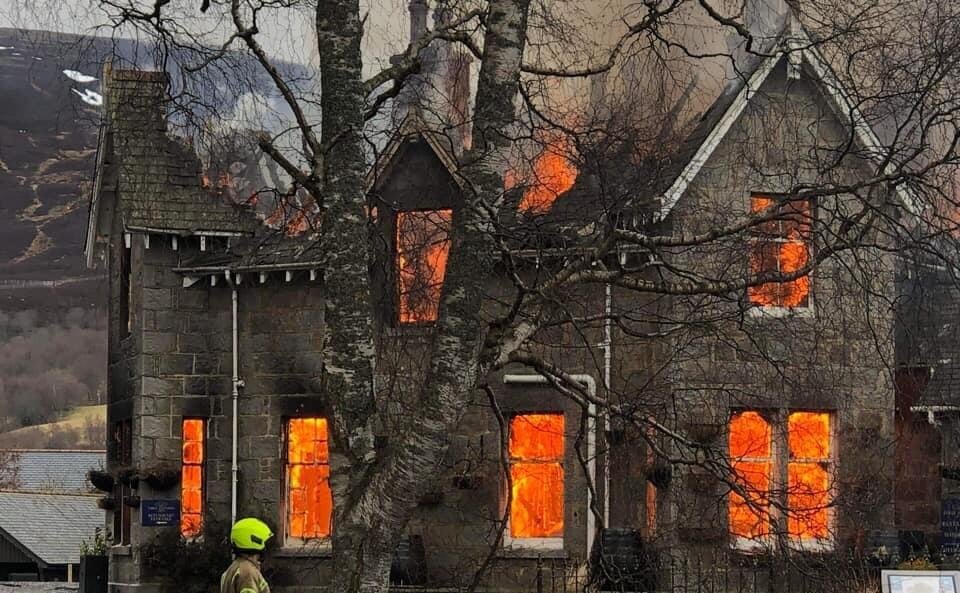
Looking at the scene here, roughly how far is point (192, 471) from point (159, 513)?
0.93 meters

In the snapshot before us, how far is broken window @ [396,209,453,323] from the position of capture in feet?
64.0

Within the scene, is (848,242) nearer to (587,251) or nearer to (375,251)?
(587,251)

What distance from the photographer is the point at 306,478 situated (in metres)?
26.1

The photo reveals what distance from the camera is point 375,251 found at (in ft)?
49.6

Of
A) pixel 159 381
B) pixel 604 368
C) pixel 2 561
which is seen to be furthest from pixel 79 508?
pixel 604 368

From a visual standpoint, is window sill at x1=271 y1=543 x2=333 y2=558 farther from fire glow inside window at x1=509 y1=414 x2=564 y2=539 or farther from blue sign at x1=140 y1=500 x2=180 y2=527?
fire glow inside window at x1=509 y1=414 x2=564 y2=539

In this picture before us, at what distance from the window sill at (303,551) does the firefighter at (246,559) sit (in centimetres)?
1305

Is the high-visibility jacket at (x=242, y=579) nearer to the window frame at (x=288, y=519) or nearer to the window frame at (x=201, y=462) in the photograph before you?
the window frame at (x=288, y=519)

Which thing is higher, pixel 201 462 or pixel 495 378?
pixel 495 378

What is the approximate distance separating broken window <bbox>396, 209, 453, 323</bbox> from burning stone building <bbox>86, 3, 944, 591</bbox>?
0.13 metres

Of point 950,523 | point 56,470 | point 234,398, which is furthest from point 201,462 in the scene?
point 56,470

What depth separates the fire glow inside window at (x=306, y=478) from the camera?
2595cm

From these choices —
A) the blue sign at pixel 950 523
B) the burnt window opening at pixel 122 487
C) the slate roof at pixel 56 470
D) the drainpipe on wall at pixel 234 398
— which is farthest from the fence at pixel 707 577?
the slate roof at pixel 56 470

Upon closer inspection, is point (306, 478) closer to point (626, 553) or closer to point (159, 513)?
point (159, 513)
